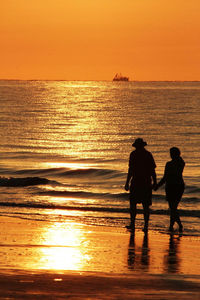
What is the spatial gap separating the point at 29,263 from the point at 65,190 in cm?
1445

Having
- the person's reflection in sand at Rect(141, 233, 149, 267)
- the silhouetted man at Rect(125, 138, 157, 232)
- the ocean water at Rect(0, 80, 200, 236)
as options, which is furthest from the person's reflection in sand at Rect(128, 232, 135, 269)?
the ocean water at Rect(0, 80, 200, 236)

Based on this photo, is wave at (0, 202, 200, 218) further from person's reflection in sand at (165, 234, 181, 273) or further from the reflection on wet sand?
person's reflection in sand at (165, 234, 181, 273)

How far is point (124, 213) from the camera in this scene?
659 inches

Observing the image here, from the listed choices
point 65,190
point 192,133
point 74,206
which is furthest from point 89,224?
point 192,133

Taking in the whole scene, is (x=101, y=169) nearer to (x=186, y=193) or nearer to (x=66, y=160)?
(x=66, y=160)

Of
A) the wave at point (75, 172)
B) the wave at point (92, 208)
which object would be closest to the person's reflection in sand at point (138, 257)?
the wave at point (92, 208)

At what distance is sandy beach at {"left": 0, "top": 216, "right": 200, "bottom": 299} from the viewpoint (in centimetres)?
710

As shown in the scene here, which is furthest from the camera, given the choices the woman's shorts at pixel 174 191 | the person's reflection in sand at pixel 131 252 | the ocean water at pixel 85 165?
the ocean water at pixel 85 165

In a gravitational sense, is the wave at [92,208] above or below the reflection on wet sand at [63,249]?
above

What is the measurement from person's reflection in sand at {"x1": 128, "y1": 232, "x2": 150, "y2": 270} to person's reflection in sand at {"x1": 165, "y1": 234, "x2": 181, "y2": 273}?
0.30 metres

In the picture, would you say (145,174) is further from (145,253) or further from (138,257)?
(138,257)

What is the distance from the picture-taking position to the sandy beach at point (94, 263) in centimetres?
710

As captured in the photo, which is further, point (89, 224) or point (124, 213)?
point (124, 213)

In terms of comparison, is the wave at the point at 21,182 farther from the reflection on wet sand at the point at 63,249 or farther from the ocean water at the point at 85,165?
the reflection on wet sand at the point at 63,249
